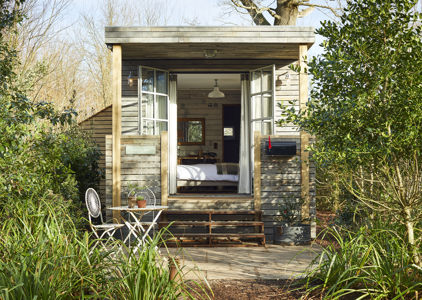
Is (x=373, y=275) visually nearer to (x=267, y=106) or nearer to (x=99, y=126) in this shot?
(x=267, y=106)

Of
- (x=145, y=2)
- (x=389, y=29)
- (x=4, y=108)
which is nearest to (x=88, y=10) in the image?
(x=145, y=2)

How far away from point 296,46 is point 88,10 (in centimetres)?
1305

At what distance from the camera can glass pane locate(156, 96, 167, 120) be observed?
888cm

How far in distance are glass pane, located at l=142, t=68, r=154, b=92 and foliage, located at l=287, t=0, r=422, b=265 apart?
4.90m

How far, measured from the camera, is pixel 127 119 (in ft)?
29.3

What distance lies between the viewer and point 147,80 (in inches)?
342

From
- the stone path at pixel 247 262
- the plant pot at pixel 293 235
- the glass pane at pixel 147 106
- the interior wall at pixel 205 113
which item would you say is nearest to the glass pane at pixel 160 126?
the glass pane at pixel 147 106

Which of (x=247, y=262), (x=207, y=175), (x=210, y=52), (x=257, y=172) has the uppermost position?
(x=210, y=52)

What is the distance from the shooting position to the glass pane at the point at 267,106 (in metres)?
8.48

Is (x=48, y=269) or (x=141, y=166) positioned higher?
(x=141, y=166)

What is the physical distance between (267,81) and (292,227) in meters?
2.74

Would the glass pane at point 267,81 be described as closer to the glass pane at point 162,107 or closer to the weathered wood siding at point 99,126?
the glass pane at point 162,107

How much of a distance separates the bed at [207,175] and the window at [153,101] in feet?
3.04

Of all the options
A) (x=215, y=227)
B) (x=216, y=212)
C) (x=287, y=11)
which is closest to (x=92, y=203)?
(x=216, y=212)
